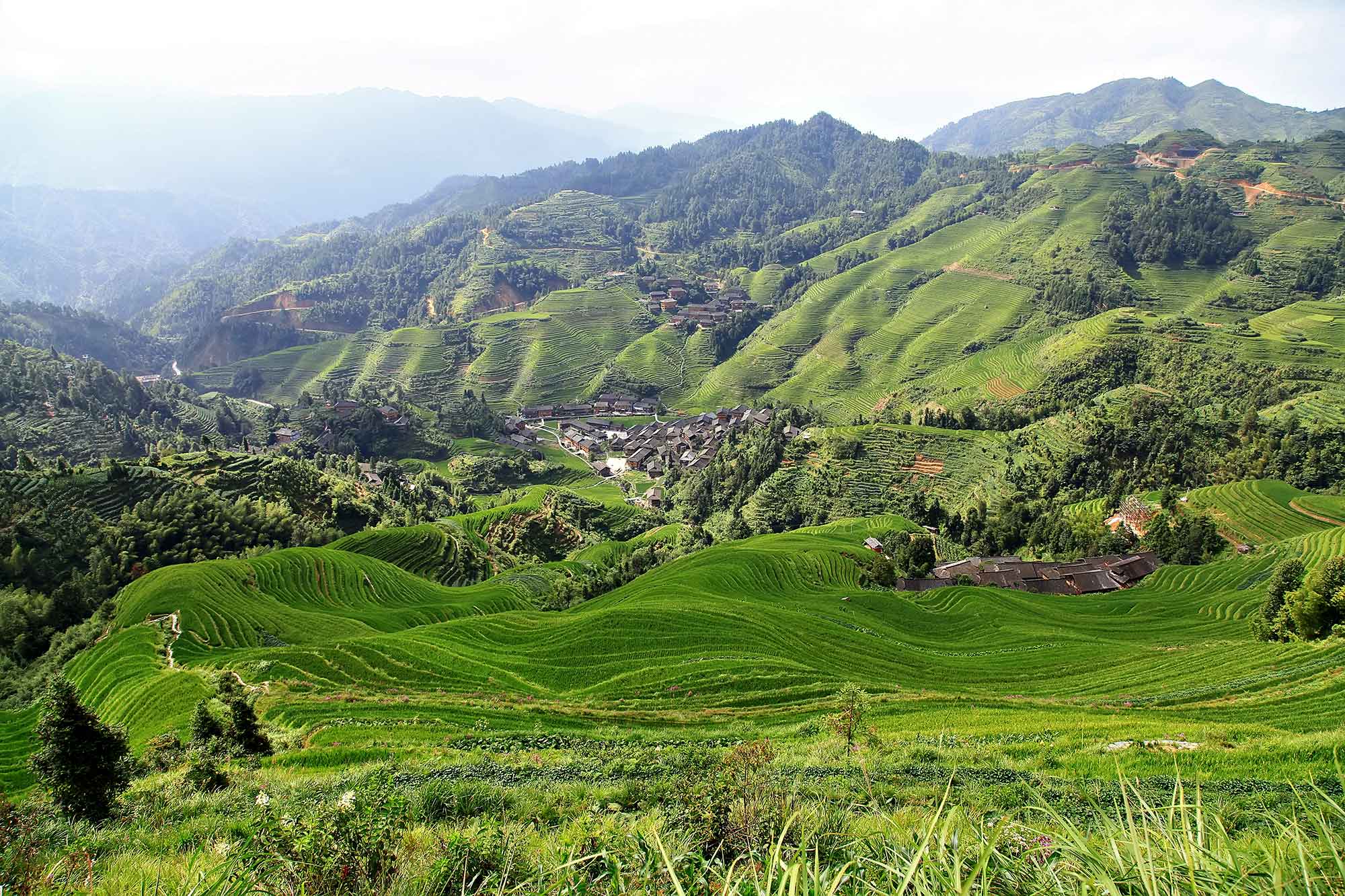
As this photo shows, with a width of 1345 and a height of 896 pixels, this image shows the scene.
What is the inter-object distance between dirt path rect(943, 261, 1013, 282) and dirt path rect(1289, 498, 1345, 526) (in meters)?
77.4

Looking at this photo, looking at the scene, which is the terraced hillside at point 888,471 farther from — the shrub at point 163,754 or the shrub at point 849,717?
the shrub at point 163,754

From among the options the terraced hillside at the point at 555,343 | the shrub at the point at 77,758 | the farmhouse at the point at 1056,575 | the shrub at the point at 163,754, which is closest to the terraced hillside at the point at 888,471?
the farmhouse at the point at 1056,575

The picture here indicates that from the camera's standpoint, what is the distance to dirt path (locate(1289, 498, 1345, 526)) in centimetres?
4191

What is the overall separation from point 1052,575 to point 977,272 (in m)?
97.2

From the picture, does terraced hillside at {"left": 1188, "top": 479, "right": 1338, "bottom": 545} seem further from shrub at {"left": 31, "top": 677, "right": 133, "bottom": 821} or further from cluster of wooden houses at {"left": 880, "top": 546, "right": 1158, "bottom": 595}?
shrub at {"left": 31, "top": 677, "right": 133, "bottom": 821}

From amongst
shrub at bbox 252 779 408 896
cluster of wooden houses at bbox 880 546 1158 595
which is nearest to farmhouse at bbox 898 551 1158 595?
cluster of wooden houses at bbox 880 546 1158 595

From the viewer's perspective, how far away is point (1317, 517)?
140ft

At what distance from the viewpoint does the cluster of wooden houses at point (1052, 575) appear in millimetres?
38844

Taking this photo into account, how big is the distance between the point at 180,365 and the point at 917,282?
184 meters

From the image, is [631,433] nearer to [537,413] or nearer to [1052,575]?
[537,413]

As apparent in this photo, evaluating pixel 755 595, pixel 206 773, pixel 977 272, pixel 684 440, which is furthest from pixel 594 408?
pixel 206 773

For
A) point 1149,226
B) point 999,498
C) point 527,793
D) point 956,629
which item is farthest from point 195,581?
point 1149,226

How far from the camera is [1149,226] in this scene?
109m

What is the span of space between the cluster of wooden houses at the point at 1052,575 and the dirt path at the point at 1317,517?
11.2 meters
